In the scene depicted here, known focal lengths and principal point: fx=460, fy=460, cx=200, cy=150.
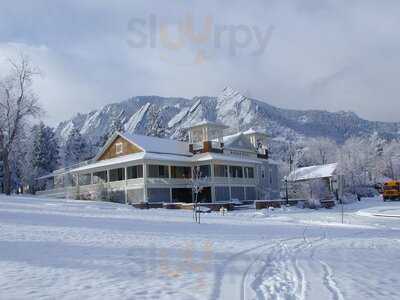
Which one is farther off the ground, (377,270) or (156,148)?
(156,148)

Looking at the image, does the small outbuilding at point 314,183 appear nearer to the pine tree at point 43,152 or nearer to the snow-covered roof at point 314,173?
the snow-covered roof at point 314,173

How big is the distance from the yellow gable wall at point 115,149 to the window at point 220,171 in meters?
Result: 8.65

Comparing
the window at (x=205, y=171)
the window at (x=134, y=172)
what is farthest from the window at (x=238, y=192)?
the window at (x=134, y=172)

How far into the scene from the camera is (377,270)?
12594 millimetres

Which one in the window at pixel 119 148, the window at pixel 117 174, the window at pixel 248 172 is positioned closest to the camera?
the window at pixel 117 174

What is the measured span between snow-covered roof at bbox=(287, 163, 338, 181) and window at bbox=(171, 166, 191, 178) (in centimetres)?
3111

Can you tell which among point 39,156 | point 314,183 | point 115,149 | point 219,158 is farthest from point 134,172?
point 314,183

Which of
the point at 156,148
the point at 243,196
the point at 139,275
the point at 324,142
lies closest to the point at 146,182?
the point at 156,148

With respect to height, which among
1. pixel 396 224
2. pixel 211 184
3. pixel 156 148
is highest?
pixel 156 148

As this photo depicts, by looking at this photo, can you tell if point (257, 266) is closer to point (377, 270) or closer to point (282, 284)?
point (282, 284)

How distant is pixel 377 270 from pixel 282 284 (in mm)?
4103

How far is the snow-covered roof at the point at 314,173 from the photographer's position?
7819 cm

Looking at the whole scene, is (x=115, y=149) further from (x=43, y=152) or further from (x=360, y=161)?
(x=360, y=161)

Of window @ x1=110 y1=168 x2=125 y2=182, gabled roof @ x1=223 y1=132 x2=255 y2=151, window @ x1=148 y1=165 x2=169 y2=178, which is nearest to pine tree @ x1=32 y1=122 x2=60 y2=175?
window @ x1=110 y1=168 x2=125 y2=182
